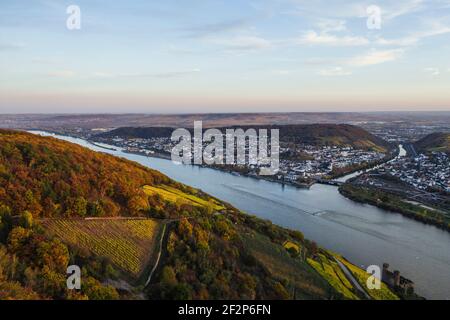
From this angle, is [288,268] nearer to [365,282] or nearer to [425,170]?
[365,282]

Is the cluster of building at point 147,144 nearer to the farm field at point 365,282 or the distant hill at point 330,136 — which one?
the distant hill at point 330,136

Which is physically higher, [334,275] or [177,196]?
[177,196]

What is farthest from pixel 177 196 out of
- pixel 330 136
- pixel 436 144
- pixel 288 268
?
pixel 330 136

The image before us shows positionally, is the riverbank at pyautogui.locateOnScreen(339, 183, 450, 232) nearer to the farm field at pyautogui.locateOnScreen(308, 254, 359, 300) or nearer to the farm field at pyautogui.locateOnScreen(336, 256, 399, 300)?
the farm field at pyautogui.locateOnScreen(336, 256, 399, 300)

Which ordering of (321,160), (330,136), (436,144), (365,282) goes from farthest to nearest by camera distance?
Result: (330,136)
(436,144)
(321,160)
(365,282)

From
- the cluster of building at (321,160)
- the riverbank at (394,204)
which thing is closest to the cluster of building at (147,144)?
the cluster of building at (321,160)
